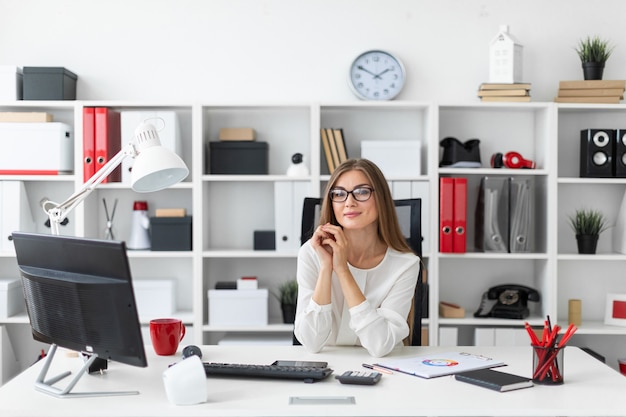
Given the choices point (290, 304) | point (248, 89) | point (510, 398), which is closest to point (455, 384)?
point (510, 398)

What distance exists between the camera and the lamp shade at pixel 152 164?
2072 mm

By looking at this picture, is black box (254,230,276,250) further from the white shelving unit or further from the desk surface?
the desk surface

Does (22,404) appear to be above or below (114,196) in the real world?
below

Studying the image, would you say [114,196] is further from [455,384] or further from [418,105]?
[455,384]

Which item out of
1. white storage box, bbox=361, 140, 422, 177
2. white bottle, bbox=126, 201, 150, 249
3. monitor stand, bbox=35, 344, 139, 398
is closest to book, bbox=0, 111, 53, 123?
white bottle, bbox=126, 201, 150, 249

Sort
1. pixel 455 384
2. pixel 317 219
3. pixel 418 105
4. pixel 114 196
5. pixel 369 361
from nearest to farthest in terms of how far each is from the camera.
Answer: pixel 455 384 → pixel 369 361 → pixel 317 219 → pixel 418 105 → pixel 114 196

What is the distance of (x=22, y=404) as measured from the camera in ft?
5.73

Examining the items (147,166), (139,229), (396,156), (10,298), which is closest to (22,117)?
(139,229)

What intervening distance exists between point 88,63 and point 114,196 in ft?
2.44

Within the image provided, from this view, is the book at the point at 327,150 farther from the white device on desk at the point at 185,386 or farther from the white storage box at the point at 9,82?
the white device on desk at the point at 185,386

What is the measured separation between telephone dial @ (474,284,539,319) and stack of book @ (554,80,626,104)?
40.1 inches

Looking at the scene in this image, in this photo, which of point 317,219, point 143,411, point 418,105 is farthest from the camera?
point 418,105

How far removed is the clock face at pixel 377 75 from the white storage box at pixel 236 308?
3.93ft

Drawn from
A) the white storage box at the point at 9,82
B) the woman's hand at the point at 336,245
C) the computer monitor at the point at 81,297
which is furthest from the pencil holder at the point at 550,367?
the white storage box at the point at 9,82
